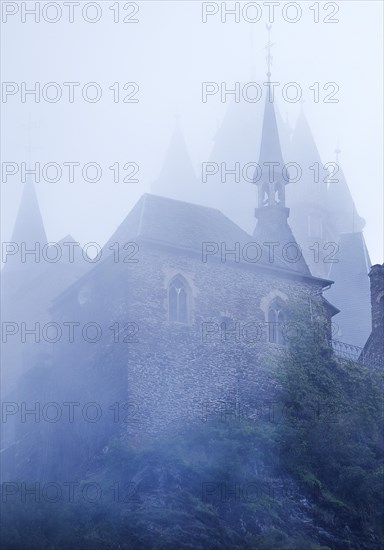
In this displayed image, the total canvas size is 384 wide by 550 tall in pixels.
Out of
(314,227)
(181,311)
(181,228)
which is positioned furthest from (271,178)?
(314,227)

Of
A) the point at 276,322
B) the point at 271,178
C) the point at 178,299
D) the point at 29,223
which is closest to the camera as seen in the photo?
the point at 178,299

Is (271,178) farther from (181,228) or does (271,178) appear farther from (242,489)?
(242,489)

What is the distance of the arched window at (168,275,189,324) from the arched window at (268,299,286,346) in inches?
135

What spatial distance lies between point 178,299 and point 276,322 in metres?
4.00

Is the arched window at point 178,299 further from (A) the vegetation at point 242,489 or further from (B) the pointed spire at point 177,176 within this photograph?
(B) the pointed spire at point 177,176

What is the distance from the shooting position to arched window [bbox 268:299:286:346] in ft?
113

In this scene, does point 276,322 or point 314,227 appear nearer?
point 276,322

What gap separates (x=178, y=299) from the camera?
3294 cm

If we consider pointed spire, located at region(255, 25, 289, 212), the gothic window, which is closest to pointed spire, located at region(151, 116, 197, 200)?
the gothic window

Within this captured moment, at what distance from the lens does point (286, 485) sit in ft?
95.4

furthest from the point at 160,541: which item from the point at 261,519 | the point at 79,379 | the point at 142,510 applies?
the point at 79,379

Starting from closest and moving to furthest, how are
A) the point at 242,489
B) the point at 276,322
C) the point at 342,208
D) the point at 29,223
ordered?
the point at 242,489 < the point at 276,322 < the point at 29,223 < the point at 342,208

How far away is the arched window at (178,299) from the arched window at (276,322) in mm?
3424

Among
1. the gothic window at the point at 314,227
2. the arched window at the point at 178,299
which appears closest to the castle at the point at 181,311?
the arched window at the point at 178,299
